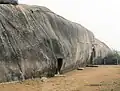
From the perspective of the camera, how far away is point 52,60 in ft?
51.0

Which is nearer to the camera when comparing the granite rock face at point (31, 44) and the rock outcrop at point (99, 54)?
the granite rock face at point (31, 44)

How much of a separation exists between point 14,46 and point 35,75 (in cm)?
181

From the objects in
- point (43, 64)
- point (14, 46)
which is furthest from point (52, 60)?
point (14, 46)

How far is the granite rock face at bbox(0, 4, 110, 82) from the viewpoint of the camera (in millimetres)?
12773

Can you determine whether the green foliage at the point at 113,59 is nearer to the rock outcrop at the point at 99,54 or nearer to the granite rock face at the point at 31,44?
the rock outcrop at the point at 99,54

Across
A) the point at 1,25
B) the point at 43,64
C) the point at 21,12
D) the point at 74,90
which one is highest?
the point at 21,12

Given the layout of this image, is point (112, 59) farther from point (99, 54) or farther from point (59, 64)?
point (59, 64)

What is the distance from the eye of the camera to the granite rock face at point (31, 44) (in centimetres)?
1277

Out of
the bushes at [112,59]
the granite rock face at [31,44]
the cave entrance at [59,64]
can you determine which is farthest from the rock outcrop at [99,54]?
the cave entrance at [59,64]

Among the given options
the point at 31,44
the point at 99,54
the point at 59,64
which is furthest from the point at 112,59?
the point at 31,44

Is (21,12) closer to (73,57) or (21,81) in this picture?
(21,81)

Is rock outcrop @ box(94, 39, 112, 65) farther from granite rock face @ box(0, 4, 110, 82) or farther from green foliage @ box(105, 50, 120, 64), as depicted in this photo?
granite rock face @ box(0, 4, 110, 82)

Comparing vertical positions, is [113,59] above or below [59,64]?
above

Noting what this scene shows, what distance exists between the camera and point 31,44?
14320 millimetres
